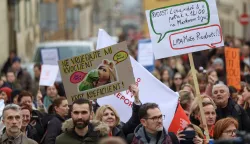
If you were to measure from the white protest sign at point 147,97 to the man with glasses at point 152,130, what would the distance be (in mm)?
1638

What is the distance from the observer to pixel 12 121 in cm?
1030

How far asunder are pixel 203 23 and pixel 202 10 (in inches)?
6.1

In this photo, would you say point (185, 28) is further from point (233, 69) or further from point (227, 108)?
point (233, 69)

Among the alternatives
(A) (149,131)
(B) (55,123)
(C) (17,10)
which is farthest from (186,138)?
(C) (17,10)

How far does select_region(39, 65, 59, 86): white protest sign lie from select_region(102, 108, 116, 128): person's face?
4.79 meters

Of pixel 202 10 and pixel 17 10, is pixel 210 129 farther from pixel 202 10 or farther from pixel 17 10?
pixel 17 10

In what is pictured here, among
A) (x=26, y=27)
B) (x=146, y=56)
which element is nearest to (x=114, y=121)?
(x=146, y=56)

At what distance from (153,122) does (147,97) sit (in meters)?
2.54

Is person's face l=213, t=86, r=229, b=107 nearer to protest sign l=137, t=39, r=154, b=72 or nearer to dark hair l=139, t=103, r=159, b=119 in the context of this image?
dark hair l=139, t=103, r=159, b=119

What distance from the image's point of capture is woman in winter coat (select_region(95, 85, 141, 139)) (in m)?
11.2

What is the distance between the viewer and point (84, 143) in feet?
32.4

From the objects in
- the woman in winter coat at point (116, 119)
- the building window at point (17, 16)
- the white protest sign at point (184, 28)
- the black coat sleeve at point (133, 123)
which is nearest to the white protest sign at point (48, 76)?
the white protest sign at point (184, 28)

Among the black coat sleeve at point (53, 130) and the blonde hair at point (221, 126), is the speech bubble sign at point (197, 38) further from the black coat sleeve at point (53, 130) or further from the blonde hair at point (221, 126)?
the blonde hair at point (221, 126)

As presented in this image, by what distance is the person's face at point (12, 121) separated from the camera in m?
10.3
